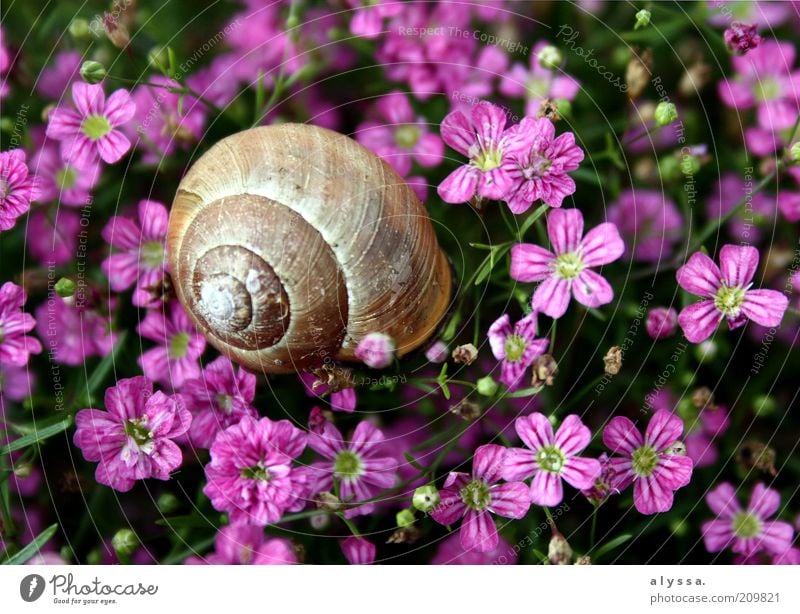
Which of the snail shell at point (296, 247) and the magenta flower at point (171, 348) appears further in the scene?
the magenta flower at point (171, 348)

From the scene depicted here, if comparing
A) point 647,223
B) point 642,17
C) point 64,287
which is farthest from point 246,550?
point 642,17

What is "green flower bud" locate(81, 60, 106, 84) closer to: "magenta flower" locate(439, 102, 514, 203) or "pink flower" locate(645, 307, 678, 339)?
"magenta flower" locate(439, 102, 514, 203)

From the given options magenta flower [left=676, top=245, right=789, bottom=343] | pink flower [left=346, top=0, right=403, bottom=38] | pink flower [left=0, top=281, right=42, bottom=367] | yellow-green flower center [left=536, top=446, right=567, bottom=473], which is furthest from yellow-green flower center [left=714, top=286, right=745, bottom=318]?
pink flower [left=0, top=281, right=42, bottom=367]

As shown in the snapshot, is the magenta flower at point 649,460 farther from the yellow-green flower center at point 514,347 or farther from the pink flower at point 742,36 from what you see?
the pink flower at point 742,36

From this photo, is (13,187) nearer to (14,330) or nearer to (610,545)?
(14,330)

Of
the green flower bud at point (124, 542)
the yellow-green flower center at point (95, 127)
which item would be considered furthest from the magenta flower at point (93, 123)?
the green flower bud at point (124, 542)

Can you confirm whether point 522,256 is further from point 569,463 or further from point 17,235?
point 17,235
